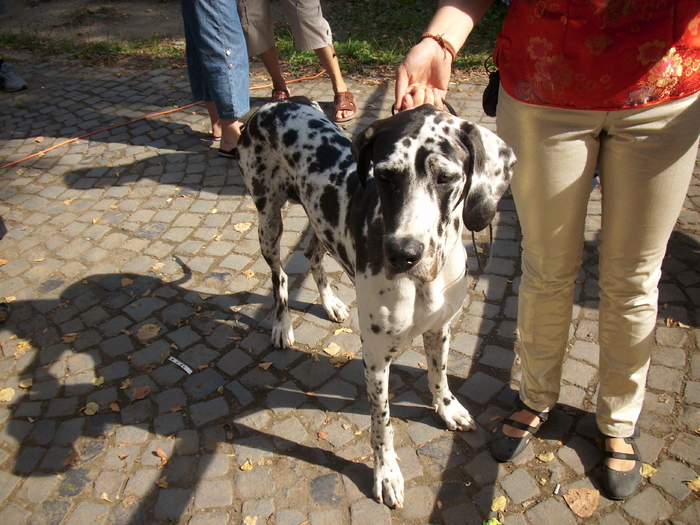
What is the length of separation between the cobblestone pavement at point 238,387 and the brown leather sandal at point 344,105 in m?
1.67

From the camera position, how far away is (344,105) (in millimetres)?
6379

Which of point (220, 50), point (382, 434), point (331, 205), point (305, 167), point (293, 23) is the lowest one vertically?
point (382, 434)

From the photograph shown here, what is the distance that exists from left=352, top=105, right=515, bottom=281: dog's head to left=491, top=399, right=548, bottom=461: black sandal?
1.30 metres

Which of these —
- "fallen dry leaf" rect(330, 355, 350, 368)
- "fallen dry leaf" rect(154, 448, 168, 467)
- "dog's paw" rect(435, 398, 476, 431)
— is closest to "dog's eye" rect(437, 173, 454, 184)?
"dog's paw" rect(435, 398, 476, 431)

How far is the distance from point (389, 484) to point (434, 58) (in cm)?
211

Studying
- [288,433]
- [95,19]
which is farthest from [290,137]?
[95,19]

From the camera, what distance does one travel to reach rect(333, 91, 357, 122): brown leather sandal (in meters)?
6.34

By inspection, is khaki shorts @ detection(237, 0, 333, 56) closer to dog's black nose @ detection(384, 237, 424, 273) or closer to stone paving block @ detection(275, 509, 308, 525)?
dog's black nose @ detection(384, 237, 424, 273)

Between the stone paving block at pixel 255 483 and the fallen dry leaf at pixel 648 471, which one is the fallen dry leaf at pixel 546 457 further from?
the stone paving block at pixel 255 483

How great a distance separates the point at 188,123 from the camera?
6.82 metres

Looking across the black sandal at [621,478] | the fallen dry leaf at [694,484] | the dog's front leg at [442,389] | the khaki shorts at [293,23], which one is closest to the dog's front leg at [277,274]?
the dog's front leg at [442,389]

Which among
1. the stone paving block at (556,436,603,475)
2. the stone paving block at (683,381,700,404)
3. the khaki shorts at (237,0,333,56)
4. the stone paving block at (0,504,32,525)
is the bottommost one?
the stone paving block at (0,504,32,525)

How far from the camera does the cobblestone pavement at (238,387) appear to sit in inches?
112

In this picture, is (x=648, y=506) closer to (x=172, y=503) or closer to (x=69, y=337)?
(x=172, y=503)
